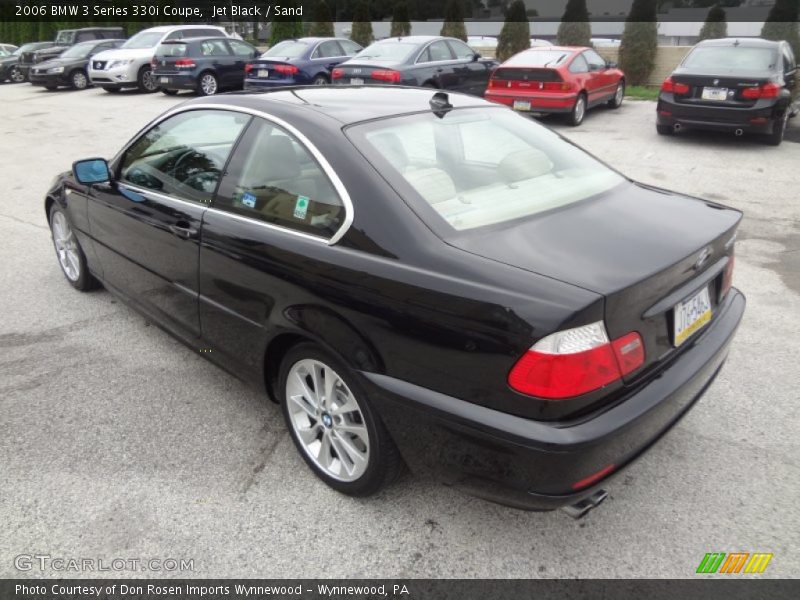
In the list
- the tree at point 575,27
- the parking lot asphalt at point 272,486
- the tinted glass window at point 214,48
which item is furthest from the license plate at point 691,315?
the tree at point 575,27

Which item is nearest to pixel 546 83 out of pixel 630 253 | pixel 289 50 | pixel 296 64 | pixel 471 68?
pixel 471 68

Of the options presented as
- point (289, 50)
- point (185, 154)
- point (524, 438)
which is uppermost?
point (289, 50)

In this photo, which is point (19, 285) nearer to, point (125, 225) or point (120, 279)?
point (120, 279)

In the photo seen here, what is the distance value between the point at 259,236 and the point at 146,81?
1817 centimetres

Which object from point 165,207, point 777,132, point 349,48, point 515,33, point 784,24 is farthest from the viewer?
point 515,33

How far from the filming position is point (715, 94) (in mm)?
9297

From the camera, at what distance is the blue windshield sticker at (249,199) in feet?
9.49

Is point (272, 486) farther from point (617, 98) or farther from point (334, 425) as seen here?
point (617, 98)

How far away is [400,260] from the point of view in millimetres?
2270

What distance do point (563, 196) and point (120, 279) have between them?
2.77 m

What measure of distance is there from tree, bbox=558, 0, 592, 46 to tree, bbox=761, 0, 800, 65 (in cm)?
513

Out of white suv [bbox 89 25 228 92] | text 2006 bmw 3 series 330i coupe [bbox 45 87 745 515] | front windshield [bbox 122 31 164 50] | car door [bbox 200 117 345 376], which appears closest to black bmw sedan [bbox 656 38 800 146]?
text 2006 bmw 3 series 330i coupe [bbox 45 87 745 515]

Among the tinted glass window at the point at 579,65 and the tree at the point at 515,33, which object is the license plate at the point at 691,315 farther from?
the tree at the point at 515,33

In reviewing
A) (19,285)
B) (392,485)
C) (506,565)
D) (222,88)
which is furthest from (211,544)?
(222,88)
